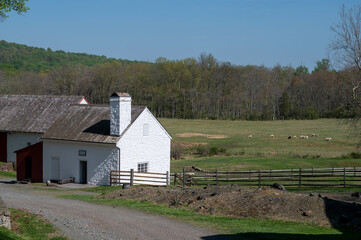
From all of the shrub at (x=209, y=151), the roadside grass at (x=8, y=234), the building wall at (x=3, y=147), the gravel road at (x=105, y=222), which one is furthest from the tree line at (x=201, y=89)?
the roadside grass at (x=8, y=234)

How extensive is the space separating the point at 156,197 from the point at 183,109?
102345 millimetres

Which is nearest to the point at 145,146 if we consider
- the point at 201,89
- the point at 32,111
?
the point at 32,111

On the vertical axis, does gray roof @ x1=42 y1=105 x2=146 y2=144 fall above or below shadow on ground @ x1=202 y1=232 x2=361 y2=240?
above

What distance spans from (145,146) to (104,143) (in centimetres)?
320

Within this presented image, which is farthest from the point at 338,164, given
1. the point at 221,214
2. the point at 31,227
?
the point at 31,227

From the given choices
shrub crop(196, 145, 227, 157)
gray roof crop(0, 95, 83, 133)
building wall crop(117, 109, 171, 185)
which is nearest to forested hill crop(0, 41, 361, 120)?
shrub crop(196, 145, 227, 157)

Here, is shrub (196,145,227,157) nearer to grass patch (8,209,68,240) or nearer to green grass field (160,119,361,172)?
green grass field (160,119,361,172)

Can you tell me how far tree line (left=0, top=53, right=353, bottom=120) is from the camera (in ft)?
385

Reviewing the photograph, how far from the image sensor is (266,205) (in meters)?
18.7

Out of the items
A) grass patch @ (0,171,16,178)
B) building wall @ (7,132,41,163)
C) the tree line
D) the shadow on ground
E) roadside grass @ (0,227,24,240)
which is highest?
the tree line

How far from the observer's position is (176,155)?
53.7 metres

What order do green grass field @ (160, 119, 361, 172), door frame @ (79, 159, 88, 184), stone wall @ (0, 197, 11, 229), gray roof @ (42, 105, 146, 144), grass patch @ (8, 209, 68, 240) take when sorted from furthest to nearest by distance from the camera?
1. green grass field @ (160, 119, 361, 172)
2. door frame @ (79, 159, 88, 184)
3. gray roof @ (42, 105, 146, 144)
4. stone wall @ (0, 197, 11, 229)
5. grass patch @ (8, 209, 68, 240)

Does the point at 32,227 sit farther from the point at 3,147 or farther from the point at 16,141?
the point at 3,147

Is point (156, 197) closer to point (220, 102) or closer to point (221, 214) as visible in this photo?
point (221, 214)
